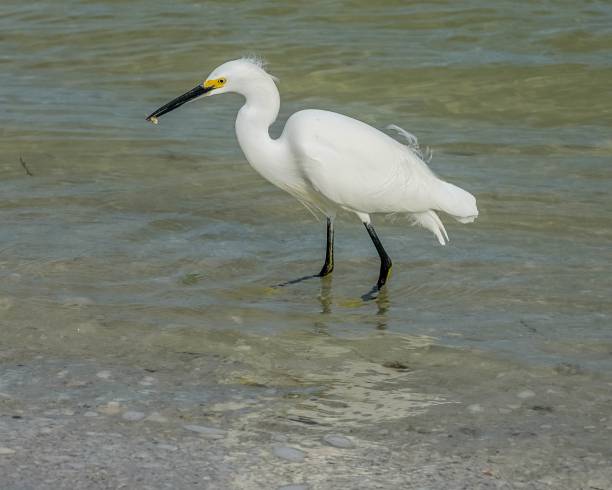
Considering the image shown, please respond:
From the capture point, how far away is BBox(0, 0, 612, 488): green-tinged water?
476 cm

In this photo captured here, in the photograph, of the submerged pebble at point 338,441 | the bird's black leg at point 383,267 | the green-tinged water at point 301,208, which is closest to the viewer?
the submerged pebble at point 338,441

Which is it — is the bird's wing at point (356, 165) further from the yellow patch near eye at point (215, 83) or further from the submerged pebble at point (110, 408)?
the submerged pebble at point (110, 408)

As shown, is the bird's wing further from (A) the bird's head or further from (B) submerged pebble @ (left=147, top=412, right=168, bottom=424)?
(B) submerged pebble @ (left=147, top=412, right=168, bottom=424)

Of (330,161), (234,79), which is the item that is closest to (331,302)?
(330,161)

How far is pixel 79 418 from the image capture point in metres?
3.96

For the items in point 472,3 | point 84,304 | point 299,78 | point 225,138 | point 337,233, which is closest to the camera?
point 84,304

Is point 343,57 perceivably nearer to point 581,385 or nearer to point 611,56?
point 611,56

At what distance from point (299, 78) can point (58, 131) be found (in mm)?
2321

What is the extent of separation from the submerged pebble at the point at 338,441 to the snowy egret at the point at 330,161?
6.68ft

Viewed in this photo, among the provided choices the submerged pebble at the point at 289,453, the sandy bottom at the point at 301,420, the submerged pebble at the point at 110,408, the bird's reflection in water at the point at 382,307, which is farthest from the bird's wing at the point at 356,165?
the submerged pebble at the point at 289,453

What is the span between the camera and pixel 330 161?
5.77 metres

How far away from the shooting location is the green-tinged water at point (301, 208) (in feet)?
15.6

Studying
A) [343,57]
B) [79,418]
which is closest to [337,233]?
[79,418]

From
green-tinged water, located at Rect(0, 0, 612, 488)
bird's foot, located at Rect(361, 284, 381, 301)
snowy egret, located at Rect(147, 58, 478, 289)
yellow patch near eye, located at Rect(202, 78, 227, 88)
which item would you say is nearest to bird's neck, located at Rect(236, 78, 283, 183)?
snowy egret, located at Rect(147, 58, 478, 289)
